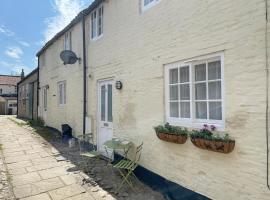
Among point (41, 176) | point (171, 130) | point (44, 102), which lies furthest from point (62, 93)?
point (171, 130)

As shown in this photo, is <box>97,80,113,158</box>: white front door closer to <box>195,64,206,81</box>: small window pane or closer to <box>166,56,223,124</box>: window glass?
<box>166,56,223,124</box>: window glass

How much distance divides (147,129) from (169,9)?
9.26 ft

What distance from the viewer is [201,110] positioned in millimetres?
4375

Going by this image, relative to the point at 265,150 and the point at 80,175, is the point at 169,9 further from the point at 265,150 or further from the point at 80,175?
the point at 80,175

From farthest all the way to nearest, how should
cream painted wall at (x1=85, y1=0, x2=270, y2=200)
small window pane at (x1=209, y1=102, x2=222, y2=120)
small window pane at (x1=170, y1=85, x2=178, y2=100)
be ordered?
small window pane at (x1=170, y1=85, x2=178, y2=100), small window pane at (x1=209, y1=102, x2=222, y2=120), cream painted wall at (x1=85, y1=0, x2=270, y2=200)

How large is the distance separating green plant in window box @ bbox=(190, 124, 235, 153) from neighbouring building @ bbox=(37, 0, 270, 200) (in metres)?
0.11

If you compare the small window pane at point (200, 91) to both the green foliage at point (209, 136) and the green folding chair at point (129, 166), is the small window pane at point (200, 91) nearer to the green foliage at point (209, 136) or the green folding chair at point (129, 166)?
the green foliage at point (209, 136)

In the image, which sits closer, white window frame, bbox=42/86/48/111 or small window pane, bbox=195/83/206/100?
small window pane, bbox=195/83/206/100

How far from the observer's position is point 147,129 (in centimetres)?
570

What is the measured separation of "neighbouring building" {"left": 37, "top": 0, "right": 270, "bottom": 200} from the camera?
11.2 ft

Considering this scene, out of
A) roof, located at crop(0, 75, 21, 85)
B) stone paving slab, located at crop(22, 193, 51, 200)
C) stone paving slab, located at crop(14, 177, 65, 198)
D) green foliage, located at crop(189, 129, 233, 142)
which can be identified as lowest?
stone paving slab, located at crop(22, 193, 51, 200)

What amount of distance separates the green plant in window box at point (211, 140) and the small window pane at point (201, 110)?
1.04 feet

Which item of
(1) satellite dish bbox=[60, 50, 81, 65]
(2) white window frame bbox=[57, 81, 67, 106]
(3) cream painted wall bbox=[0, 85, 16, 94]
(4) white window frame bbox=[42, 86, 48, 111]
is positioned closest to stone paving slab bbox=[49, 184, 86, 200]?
(1) satellite dish bbox=[60, 50, 81, 65]

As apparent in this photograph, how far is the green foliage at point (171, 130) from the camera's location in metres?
4.51
